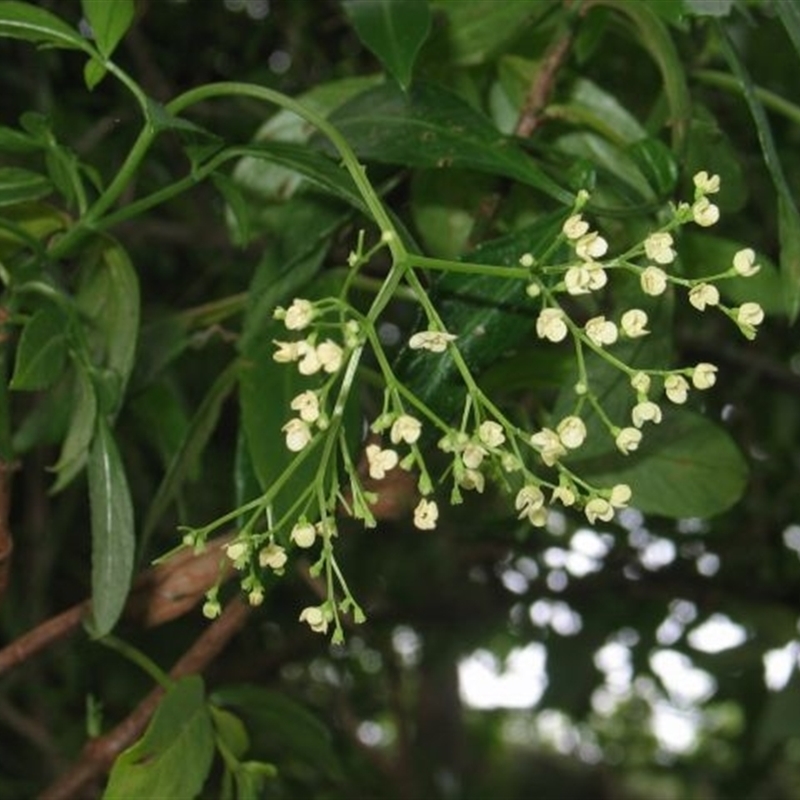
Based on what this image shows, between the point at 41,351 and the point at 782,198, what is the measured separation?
40cm

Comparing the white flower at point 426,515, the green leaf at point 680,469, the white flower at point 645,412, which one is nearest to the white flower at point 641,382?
the white flower at point 645,412

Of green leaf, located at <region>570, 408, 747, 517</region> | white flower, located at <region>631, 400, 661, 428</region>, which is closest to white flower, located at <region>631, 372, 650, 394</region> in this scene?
white flower, located at <region>631, 400, 661, 428</region>

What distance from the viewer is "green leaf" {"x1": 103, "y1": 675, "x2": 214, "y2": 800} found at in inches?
35.1

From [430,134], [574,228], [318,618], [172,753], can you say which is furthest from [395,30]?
[172,753]

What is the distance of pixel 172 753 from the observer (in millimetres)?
937

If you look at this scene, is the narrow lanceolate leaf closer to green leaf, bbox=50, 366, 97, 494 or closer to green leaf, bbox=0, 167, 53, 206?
green leaf, bbox=50, 366, 97, 494

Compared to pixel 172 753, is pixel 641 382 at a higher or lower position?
higher

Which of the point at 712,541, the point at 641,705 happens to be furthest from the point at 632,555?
the point at 641,705

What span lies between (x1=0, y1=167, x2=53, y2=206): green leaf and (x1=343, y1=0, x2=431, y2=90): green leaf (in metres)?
0.19

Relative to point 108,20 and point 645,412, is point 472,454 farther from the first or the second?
point 108,20

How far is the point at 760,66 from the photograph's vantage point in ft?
5.09

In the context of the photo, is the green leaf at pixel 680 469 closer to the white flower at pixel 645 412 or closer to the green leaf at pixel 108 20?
the white flower at pixel 645 412

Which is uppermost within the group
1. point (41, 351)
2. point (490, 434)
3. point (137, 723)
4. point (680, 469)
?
point (490, 434)

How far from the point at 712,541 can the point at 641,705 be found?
2643mm
